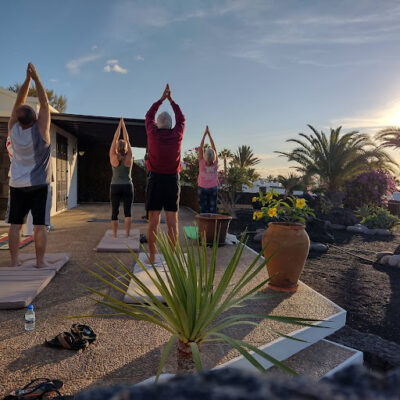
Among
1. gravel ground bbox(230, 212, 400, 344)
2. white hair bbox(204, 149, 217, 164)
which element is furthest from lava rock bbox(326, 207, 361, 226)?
white hair bbox(204, 149, 217, 164)

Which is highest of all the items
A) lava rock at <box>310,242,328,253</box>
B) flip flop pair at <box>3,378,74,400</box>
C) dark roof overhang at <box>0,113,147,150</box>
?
dark roof overhang at <box>0,113,147,150</box>

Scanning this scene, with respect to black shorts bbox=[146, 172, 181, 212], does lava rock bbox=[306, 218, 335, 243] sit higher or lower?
lower

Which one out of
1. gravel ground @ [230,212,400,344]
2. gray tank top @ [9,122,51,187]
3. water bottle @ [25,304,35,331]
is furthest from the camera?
gray tank top @ [9,122,51,187]

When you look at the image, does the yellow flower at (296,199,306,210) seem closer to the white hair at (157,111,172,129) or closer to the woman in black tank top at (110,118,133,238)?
the white hair at (157,111,172,129)

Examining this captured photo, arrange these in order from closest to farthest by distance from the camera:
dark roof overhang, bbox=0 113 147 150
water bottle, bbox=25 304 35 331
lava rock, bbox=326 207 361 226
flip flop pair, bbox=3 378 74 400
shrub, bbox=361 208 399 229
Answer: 1. flip flop pair, bbox=3 378 74 400
2. water bottle, bbox=25 304 35 331
3. dark roof overhang, bbox=0 113 147 150
4. shrub, bbox=361 208 399 229
5. lava rock, bbox=326 207 361 226

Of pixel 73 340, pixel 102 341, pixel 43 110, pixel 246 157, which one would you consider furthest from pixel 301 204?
pixel 246 157

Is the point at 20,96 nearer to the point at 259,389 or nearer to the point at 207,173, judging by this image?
the point at 207,173

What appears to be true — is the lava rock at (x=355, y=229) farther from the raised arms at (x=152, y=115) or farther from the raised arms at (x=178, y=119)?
the raised arms at (x=152, y=115)

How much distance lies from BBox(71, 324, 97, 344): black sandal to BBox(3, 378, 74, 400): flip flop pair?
0.47 metres

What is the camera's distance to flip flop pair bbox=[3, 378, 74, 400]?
1599 millimetres

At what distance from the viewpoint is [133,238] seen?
18.9 ft

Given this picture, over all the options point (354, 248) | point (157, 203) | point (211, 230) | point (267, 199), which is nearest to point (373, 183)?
point (354, 248)

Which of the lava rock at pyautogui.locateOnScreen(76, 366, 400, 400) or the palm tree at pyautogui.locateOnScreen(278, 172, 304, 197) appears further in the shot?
the palm tree at pyautogui.locateOnScreen(278, 172, 304, 197)

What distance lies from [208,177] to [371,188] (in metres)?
8.99
